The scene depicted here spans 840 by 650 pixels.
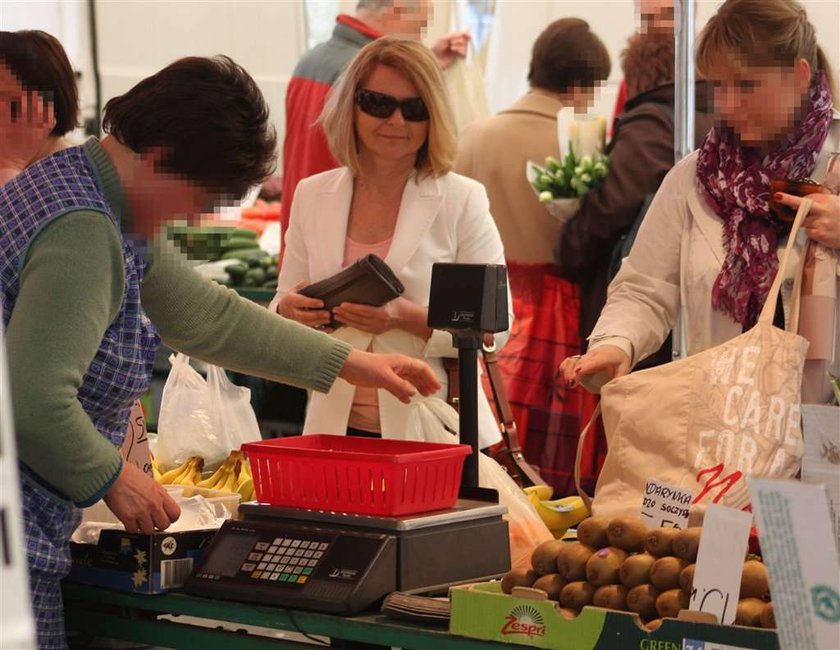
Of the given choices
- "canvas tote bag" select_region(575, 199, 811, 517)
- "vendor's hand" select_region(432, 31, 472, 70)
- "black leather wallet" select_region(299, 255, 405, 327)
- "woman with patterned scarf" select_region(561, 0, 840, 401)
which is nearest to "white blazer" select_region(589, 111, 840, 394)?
"woman with patterned scarf" select_region(561, 0, 840, 401)

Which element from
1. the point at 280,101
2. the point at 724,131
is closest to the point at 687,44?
the point at 724,131

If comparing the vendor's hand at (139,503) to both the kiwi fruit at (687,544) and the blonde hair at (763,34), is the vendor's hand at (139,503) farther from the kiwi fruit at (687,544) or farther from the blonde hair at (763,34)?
the blonde hair at (763,34)

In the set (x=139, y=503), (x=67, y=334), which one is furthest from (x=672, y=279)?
(x=67, y=334)

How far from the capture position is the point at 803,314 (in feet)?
7.57

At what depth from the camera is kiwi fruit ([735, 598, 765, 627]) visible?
170cm

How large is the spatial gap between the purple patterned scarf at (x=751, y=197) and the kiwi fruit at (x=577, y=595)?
31.8 inches

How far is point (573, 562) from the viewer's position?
190 centimetres

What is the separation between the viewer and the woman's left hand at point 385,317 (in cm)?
303

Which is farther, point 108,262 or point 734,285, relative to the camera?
point 734,285

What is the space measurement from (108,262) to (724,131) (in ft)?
4.06

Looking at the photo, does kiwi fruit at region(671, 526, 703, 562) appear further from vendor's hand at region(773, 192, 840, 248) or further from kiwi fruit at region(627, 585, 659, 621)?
vendor's hand at region(773, 192, 840, 248)

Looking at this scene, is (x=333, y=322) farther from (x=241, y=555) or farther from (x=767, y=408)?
(x=767, y=408)

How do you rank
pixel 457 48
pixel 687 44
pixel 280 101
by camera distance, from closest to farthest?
pixel 687 44 → pixel 457 48 → pixel 280 101

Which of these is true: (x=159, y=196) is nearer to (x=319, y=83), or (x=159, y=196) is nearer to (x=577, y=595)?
(x=577, y=595)
